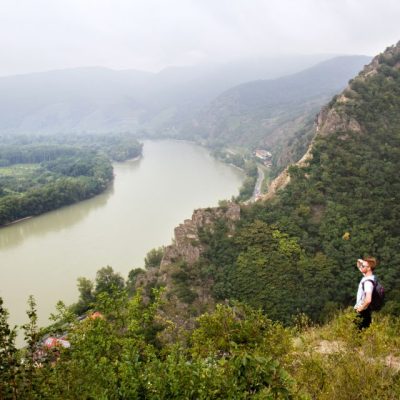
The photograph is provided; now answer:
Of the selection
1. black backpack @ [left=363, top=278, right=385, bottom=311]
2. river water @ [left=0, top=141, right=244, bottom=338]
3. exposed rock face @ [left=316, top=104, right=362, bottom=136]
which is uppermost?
exposed rock face @ [left=316, top=104, right=362, bottom=136]

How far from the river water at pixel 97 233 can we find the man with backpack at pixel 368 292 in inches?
711

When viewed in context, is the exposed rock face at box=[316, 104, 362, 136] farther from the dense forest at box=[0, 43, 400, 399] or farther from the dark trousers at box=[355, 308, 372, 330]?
the dark trousers at box=[355, 308, 372, 330]

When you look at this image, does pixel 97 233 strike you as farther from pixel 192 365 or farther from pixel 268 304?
pixel 192 365

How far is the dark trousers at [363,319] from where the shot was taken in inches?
205

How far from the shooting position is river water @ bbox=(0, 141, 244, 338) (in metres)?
23.7

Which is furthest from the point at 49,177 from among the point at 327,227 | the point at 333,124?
the point at 327,227

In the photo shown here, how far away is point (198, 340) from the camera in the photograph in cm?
533

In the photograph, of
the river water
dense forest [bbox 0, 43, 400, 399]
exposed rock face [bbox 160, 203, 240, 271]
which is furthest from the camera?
the river water

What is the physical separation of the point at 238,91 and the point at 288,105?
108 ft

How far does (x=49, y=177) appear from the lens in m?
61.5

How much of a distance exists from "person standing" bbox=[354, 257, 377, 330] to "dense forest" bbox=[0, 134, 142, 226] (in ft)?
125

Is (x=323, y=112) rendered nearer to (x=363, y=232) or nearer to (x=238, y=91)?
(x=363, y=232)

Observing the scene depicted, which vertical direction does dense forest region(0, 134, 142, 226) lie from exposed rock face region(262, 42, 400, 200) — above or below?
below

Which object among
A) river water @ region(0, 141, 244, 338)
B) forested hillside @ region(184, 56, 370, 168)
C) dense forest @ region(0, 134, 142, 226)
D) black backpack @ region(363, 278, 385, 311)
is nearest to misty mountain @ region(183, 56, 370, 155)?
forested hillside @ region(184, 56, 370, 168)
